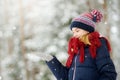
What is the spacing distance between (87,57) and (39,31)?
779cm

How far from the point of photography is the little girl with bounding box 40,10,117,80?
341 cm

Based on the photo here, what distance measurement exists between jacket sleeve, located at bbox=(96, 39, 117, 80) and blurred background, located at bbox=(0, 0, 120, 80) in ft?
17.4

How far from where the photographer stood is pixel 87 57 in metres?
3.50

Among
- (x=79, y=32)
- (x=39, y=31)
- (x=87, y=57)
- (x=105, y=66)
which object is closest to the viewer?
(x=105, y=66)

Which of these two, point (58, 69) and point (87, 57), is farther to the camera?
point (58, 69)

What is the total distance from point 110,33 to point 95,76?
7.28 meters

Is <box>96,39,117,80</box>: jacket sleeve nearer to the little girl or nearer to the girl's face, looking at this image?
the little girl

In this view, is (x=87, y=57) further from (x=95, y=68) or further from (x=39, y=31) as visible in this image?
(x=39, y=31)

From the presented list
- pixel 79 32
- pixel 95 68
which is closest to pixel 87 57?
pixel 95 68

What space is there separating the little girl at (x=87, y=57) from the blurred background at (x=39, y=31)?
16.8 feet

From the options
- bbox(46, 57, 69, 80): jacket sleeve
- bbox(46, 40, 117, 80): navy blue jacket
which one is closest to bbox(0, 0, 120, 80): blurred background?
bbox(46, 57, 69, 80): jacket sleeve

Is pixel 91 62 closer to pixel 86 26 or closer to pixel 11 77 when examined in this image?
pixel 86 26

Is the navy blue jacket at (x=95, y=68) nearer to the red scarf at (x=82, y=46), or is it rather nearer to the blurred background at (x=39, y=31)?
the red scarf at (x=82, y=46)

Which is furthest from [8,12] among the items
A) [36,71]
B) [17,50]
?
[36,71]
